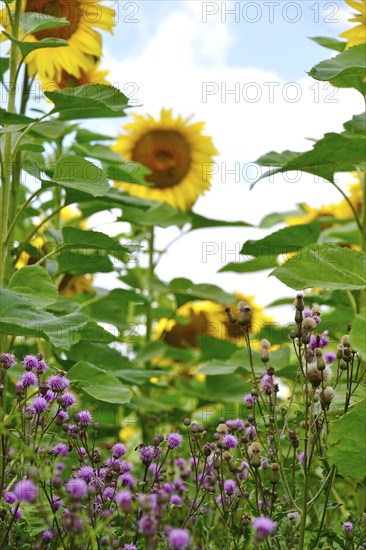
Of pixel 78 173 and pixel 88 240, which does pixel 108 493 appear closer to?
pixel 78 173

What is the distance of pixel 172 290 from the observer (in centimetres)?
335

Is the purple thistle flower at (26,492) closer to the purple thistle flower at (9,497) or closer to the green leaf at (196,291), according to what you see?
the purple thistle flower at (9,497)

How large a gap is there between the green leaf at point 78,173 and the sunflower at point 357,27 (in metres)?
0.96

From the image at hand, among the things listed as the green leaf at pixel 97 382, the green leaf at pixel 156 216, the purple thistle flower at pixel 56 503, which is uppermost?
the green leaf at pixel 156 216

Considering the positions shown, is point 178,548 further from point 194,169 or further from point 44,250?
point 194,169

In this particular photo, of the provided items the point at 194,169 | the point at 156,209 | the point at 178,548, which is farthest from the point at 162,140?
the point at 178,548

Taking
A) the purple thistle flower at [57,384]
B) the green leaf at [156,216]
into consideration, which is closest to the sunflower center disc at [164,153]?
the green leaf at [156,216]

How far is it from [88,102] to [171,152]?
1.85 metres

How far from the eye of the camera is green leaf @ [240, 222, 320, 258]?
2439mm

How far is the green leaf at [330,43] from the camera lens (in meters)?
2.52

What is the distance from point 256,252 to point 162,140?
1.53m

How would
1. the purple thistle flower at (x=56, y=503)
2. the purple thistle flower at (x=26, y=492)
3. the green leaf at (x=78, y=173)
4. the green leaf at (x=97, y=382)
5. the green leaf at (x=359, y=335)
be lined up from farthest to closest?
the green leaf at (x=78, y=173) < the green leaf at (x=97, y=382) < the purple thistle flower at (x=56, y=503) < the green leaf at (x=359, y=335) < the purple thistle flower at (x=26, y=492)

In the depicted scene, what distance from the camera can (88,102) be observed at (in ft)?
6.52

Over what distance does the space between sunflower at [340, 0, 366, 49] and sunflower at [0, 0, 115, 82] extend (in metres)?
0.78
